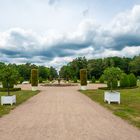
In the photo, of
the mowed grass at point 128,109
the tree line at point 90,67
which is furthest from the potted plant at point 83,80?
the tree line at point 90,67

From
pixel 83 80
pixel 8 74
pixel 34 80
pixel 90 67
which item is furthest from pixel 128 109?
pixel 90 67

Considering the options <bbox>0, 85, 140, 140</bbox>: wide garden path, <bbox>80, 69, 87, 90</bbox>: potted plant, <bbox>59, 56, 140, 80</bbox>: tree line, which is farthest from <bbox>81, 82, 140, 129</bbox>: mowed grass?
<bbox>59, 56, 140, 80</bbox>: tree line

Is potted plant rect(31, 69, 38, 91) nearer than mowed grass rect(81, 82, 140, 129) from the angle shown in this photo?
No

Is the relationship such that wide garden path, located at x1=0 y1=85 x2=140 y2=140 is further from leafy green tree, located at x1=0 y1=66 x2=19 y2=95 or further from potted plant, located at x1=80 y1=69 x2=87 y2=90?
potted plant, located at x1=80 y1=69 x2=87 y2=90

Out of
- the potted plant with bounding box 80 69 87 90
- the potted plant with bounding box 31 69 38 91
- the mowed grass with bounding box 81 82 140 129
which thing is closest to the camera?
the mowed grass with bounding box 81 82 140 129

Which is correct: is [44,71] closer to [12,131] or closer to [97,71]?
[97,71]

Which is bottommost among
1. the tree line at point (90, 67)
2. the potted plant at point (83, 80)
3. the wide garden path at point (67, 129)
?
the wide garden path at point (67, 129)

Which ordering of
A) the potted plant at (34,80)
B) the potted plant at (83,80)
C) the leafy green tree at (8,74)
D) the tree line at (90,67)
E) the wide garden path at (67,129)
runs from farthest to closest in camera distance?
1. the tree line at (90,67)
2. the potted plant at (83,80)
3. the potted plant at (34,80)
4. the leafy green tree at (8,74)
5. the wide garden path at (67,129)

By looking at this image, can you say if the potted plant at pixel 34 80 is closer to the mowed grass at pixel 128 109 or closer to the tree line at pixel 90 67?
the mowed grass at pixel 128 109

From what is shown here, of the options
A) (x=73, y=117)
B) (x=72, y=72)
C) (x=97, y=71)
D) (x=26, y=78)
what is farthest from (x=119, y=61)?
(x=73, y=117)

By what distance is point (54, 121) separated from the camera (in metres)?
10.9

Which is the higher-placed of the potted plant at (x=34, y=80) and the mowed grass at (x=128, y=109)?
the potted plant at (x=34, y=80)

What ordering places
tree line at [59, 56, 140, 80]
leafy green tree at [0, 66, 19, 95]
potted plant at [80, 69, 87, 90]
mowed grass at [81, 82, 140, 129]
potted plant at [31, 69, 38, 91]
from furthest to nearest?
tree line at [59, 56, 140, 80], potted plant at [80, 69, 87, 90], potted plant at [31, 69, 38, 91], leafy green tree at [0, 66, 19, 95], mowed grass at [81, 82, 140, 129]

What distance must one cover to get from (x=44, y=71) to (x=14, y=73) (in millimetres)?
76705
